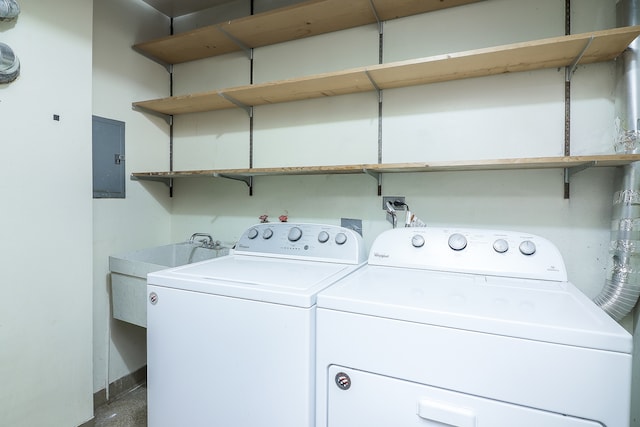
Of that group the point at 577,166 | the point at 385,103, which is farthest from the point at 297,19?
the point at 577,166

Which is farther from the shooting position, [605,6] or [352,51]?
[352,51]

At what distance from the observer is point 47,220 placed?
149 cm

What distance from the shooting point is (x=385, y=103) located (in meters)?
1.84

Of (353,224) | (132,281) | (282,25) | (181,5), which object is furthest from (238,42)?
(132,281)

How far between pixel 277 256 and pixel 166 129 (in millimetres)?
1438

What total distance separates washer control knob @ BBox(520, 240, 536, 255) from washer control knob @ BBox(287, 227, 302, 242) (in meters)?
0.93

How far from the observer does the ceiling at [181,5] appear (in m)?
2.17

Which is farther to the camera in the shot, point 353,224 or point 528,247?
point 353,224

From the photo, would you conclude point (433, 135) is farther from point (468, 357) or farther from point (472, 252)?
point (468, 357)

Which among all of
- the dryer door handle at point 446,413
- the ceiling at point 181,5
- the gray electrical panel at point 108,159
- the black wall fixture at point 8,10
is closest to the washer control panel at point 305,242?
the dryer door handle at point 446,413

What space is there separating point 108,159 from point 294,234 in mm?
1255

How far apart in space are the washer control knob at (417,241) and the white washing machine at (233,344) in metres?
0.32

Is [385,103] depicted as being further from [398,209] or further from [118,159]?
[118,159]

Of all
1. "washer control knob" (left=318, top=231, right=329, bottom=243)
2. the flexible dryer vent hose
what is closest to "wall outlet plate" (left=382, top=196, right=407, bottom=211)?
"washer control knob" (left=318, top=231, right=329, bottom=243)
